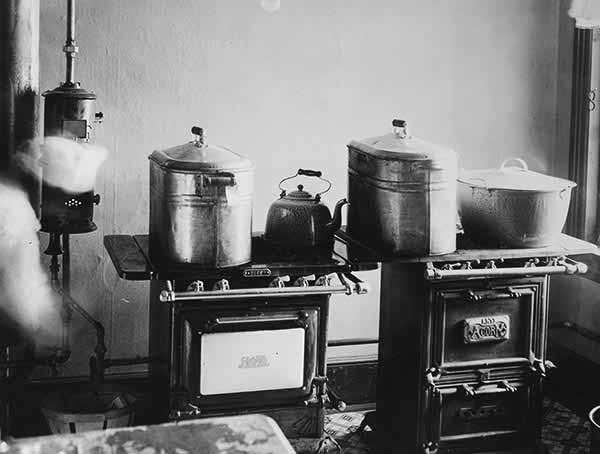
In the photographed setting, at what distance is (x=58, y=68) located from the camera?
4141mm

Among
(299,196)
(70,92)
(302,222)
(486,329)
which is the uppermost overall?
(70,92)

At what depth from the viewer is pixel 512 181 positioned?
4.04m

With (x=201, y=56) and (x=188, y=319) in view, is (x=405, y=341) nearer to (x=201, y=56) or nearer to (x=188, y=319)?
(x=188, y=319)

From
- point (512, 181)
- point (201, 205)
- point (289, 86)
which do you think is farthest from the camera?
point (289, 86)

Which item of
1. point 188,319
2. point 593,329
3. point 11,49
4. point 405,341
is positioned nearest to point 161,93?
point 11,49

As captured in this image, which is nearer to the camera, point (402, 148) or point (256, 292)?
point (256, 292)

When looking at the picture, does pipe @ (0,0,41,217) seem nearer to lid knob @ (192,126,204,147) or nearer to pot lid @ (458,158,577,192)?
lid knob @ (192,126,204,147)

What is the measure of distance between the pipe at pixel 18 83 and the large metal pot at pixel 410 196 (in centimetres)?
133

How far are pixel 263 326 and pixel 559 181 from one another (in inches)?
56.4

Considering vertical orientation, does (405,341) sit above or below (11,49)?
below

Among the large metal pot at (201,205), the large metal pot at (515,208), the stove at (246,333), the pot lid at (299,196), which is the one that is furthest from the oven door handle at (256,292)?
the large metal pot at (515,208)

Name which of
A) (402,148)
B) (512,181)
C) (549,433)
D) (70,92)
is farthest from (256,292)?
(549,433)

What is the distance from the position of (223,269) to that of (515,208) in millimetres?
1233

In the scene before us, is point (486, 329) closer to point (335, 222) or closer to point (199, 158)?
point (335, 222)
